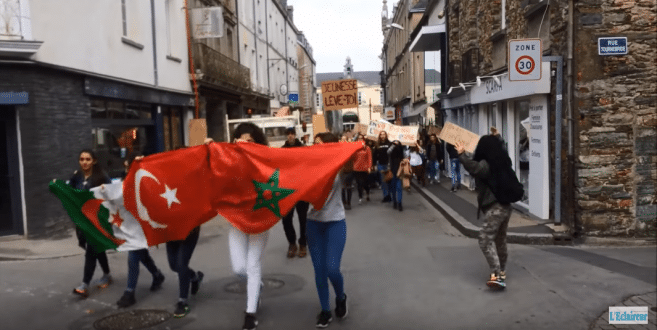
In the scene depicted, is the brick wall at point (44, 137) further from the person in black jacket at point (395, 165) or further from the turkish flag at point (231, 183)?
the person in black jacket at point (395, 165)

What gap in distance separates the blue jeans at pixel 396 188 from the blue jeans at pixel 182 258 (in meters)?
8.22

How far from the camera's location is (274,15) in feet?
140

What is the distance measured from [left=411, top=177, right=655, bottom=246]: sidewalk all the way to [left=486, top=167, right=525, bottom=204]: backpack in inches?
96.6

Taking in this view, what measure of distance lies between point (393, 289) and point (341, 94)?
9.01 meters

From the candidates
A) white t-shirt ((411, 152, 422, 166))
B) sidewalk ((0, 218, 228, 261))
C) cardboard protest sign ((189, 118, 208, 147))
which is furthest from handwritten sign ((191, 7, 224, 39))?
sidewalk ((0, 218, 228, 261))

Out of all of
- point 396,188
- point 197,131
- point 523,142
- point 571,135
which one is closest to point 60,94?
point 197,131

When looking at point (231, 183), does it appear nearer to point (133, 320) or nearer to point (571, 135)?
point (133, 320)

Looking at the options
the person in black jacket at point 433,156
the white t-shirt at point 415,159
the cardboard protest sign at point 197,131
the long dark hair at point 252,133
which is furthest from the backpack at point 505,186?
the person in black jacket at point 433,156

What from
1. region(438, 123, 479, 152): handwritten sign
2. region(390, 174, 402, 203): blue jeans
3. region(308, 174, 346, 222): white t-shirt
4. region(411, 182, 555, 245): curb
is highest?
region(438, 123, 479, 152): handwritten sign

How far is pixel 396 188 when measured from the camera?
46.8 feet

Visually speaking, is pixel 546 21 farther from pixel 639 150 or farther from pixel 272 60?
pixel 272 60

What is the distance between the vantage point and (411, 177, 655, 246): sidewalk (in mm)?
9469

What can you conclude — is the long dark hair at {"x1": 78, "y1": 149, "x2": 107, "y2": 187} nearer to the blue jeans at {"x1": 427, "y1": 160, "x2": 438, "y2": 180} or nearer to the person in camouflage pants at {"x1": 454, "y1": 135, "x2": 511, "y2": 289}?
the person in camouflage pants at {"x1": 454, "y1": 135, "x2": 511, "y2": 289}

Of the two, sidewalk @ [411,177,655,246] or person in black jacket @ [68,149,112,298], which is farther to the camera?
sidewalk @ [411,177,655,246]
